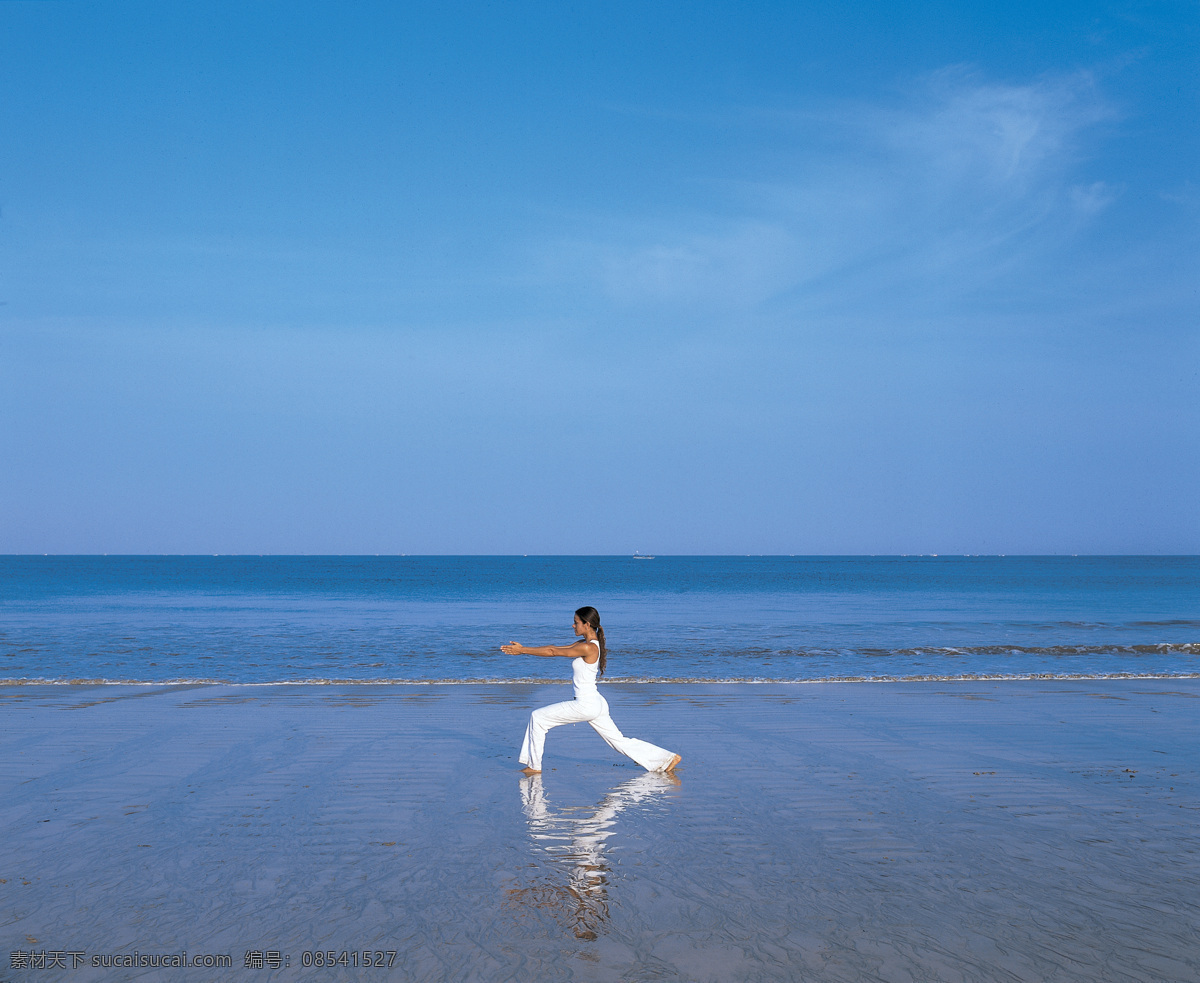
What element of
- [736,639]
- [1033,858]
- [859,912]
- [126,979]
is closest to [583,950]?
[859,912]

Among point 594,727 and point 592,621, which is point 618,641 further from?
point 592,621

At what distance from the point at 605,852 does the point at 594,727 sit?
2.65 m

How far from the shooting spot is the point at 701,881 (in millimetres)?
6055

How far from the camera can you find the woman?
29.2 feet

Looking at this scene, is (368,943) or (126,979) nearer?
(126,979)

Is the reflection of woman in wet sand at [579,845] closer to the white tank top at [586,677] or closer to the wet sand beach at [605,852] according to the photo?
the wet sand beach at [605,852]

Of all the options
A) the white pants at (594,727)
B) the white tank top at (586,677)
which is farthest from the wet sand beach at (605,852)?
the white tank top at (586,677)

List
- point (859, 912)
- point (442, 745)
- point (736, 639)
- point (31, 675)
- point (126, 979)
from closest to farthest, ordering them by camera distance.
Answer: point (126, 979)
point (859, 912)
point (442, 745)
point (31, 675)
point (736, 639)

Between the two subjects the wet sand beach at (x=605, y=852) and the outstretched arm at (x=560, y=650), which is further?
the outstretched arm at (x=560, y=650)

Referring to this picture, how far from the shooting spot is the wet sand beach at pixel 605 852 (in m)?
4.92

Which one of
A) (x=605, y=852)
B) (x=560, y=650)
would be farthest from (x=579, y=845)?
(x=560, y=650)

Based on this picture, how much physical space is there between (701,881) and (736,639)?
25274 mm

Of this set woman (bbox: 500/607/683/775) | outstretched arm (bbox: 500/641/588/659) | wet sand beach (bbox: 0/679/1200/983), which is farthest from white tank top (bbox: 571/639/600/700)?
wet sand beach (bbox: 0/679/1200/983)

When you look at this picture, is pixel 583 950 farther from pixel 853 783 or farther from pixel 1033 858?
pixel 853 783
